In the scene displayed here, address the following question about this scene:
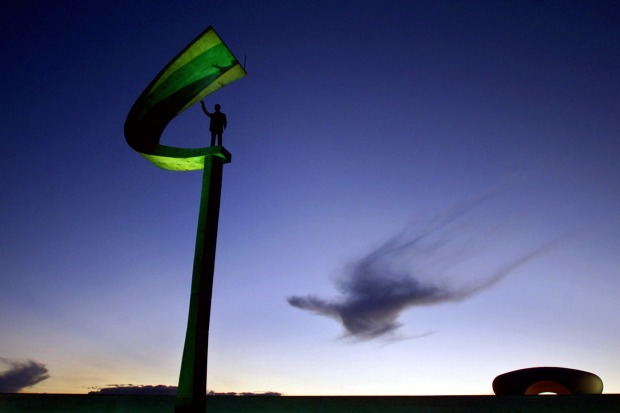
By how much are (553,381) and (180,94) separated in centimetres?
1618

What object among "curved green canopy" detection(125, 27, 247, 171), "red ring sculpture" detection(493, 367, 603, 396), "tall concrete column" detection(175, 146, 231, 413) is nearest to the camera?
"tall concrete column" detection(175, 146, 231, 413)

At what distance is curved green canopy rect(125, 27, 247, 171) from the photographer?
1255 cm

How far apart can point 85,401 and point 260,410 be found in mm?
4654

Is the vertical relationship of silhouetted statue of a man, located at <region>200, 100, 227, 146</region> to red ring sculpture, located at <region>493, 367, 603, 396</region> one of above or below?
above

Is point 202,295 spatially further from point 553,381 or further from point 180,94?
point 553,381

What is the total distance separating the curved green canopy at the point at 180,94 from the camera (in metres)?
12.6

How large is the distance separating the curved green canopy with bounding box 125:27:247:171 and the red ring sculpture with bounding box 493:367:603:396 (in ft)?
43.5

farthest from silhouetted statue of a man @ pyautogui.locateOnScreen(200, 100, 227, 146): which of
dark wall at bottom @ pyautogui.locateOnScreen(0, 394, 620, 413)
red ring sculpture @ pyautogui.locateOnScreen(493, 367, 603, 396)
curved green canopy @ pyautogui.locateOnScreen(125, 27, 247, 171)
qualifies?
red ring sculpture @ pyautogui.locateOnScreen(493, 367, 603, 396)

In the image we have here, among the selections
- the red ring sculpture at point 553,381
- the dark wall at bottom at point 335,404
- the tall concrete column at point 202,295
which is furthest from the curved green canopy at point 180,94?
the red ring sculpture at point 553,381

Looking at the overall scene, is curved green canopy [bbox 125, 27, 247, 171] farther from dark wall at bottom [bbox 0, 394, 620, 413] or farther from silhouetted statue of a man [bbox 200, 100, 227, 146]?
dark wall at bottom [bbox 0, 394, 620, 413]

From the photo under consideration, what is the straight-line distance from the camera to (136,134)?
1340cm

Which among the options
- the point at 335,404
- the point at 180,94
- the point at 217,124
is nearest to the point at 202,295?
the point at 335,404

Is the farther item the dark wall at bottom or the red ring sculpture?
the red ring sculpture

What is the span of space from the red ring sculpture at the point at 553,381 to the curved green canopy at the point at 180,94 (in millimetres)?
13262
